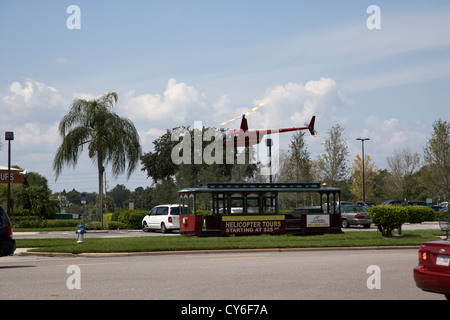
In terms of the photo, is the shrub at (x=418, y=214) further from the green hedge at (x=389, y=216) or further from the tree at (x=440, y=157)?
the green hedge at (x=389, y=216)

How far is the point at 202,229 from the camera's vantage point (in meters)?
28.7

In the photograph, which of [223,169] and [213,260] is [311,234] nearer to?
[213,260]

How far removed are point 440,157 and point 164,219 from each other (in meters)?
26.8

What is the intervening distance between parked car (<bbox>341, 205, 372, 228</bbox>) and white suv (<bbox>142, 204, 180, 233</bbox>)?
1094 cm

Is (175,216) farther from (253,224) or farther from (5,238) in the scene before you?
(5,238)

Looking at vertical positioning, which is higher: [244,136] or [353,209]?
[244,136]

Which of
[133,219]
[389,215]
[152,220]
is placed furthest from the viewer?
[133,219]

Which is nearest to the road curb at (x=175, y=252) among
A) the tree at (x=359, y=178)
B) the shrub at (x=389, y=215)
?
the shrub at (x=389, y=215)

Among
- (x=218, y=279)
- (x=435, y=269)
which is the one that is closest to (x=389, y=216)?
(x=218, y=279)

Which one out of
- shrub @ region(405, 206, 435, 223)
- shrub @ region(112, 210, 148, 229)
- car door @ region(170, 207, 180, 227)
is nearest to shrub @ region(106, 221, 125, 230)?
shrub @ region(112, 210, 148, 229)

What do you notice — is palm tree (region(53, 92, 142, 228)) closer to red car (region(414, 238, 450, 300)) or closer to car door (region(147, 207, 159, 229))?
car door (region(147, 207, 159, 229))

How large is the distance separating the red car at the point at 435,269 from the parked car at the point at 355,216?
28076 mm

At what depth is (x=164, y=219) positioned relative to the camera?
1400 inches
